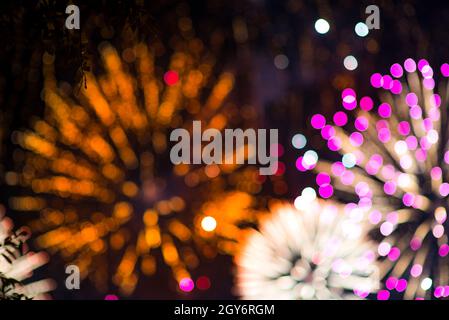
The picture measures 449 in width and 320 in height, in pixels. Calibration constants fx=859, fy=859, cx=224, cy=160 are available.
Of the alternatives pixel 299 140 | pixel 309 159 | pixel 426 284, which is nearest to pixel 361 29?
pixel 299 140

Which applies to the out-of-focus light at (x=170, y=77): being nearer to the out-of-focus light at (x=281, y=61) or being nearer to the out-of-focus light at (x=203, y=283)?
the out-of-focus light at (x=281, y=61)

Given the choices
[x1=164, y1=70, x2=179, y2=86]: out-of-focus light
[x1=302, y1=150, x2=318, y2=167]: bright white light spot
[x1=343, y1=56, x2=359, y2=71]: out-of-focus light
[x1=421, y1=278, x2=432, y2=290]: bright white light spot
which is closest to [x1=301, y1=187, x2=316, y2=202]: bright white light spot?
[x1=302, y1=150, x2=318, y2=167]: bright white light spot

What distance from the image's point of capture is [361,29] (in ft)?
39.1

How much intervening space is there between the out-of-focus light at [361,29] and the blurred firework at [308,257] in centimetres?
242

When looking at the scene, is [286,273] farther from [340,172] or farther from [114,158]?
[114,158]

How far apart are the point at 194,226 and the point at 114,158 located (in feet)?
4.62

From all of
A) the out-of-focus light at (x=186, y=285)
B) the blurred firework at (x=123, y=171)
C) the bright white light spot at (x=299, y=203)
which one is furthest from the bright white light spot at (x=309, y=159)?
the out-of-focus light at (x=186, y=285)

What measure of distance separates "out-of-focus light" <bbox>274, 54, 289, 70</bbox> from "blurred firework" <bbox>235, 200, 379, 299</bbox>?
195 centimetres

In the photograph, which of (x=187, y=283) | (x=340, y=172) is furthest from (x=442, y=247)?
(x=187, y=283)

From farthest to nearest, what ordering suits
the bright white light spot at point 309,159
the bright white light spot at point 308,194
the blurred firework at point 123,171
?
the bright white light spot at point 309,159 < the bright white light spot at point 308,194 < the blurred firework at point 123,171

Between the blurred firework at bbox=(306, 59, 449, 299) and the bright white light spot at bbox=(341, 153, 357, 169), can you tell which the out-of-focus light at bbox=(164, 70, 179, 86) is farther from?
the bright white light spot at bbox=(341, 153, 357, 169)

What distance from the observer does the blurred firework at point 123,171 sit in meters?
11.4

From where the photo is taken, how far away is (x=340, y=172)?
38.1ft

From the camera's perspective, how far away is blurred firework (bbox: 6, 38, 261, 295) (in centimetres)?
1141
